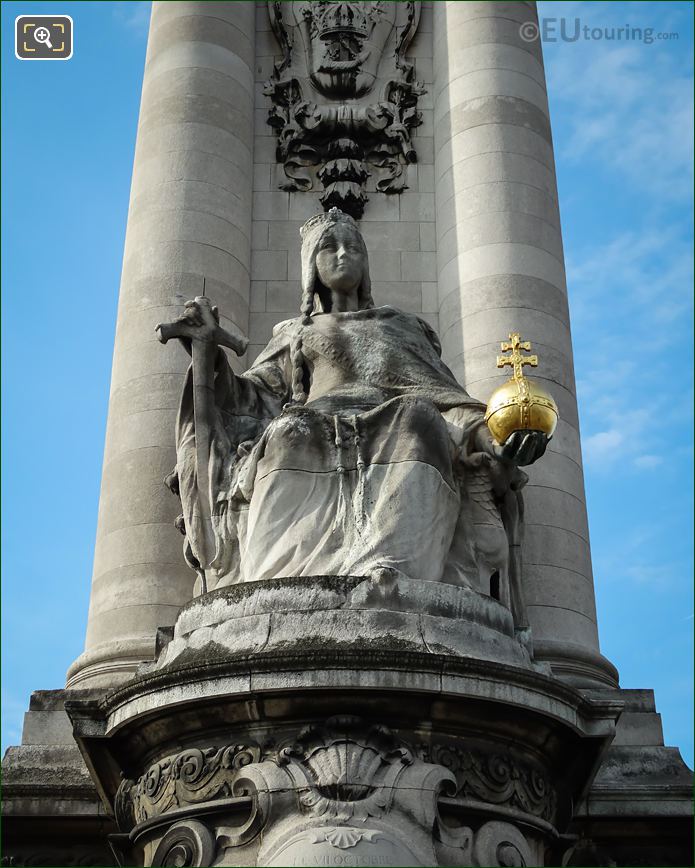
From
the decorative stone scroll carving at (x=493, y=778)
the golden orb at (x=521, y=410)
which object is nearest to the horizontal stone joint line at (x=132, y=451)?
the golden orb at (x=521, y=410)

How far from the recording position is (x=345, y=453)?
34.5 feet

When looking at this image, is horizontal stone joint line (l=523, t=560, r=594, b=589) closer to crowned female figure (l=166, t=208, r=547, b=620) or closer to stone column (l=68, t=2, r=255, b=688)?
crowned female figure (l=166, t=208, r=547, b=620)

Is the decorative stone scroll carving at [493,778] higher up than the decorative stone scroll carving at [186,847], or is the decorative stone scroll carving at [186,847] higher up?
the decorative stone scroll carving at [493,778]

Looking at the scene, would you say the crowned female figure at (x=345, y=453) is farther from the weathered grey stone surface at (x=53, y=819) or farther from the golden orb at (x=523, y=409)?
the weathered grey stone surface at (x=53, y=819)

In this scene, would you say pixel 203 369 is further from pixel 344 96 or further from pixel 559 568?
pixel 344 96

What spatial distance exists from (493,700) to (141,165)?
9.01 meters

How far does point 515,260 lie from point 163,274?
392 cm

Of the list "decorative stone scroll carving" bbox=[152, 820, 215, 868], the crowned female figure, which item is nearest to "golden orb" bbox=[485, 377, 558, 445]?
the crowned female figure

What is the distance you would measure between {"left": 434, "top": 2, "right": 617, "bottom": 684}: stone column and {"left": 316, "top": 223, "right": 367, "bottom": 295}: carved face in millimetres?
2187

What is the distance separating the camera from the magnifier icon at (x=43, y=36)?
47.3 ft

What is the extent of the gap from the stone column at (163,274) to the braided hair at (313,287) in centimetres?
192

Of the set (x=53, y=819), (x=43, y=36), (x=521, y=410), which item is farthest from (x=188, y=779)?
(x=43, y=36)

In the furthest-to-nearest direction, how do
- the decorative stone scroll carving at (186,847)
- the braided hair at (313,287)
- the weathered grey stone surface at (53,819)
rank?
the braided hair at (313,287), the weathered grey stone surface at (53,819), the decorative stone scroll carving at (186,847)

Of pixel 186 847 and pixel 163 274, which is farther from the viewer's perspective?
pixel 163 274
